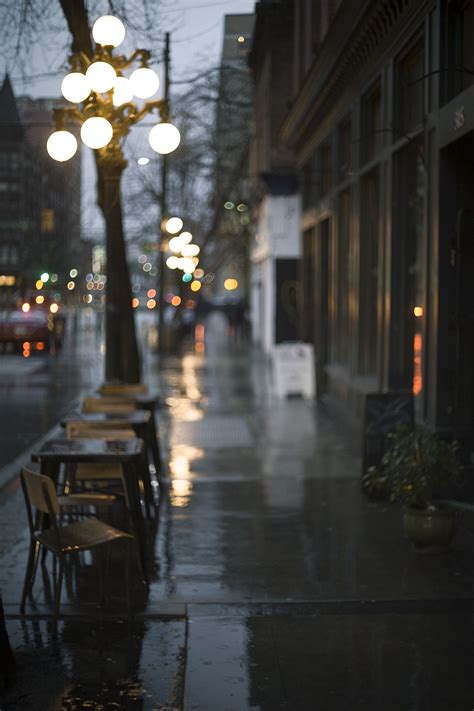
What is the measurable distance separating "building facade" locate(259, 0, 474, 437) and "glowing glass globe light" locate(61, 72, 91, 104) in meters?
2.92

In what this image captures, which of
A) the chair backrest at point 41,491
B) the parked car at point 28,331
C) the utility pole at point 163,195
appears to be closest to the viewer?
the chair backrest at point 41,491

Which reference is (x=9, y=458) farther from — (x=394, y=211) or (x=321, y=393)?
(x=321, y=393)

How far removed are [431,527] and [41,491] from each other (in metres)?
3.10

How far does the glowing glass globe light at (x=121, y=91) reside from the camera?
1153cm

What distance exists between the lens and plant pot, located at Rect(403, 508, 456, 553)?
852 centimetres

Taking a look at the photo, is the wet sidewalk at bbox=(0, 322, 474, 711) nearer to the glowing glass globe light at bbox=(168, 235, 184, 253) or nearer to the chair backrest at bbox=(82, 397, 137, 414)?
the chair backrest at bbox=(82, 397, 137, 414)

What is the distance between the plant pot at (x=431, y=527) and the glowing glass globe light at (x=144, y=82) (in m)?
5.22

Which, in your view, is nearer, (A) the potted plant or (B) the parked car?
(A) the potted plant

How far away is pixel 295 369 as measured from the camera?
70.5 ft

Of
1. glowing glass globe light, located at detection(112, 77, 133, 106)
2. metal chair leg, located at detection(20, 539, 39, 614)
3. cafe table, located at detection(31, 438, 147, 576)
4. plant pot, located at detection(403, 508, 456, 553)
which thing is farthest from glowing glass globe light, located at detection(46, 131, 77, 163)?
plant pot, located at detection(403, 508, 456, 553)

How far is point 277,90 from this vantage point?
32.1m

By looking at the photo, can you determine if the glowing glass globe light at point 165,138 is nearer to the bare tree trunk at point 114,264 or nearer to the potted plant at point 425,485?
the bare tree trunk at point 114,264

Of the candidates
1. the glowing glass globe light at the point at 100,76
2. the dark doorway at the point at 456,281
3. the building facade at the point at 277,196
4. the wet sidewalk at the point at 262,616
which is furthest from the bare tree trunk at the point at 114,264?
the building facade at the point at 277,196

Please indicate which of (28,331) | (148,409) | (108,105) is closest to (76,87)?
(108,105)
